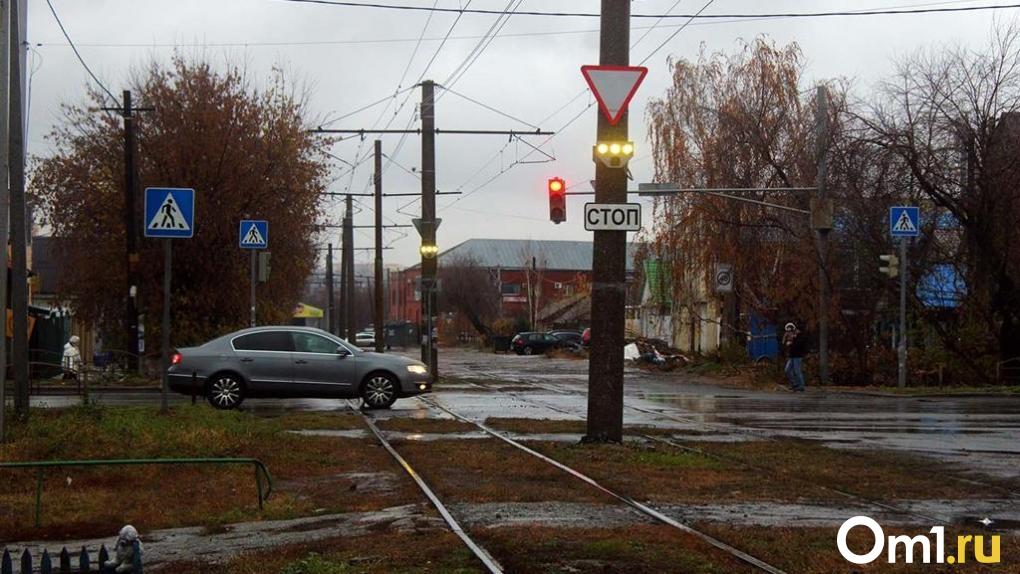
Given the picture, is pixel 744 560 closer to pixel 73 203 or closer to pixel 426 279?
pixel 426 279

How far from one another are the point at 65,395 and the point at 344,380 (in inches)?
254

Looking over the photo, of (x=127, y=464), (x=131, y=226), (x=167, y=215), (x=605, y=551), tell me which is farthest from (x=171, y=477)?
(x=131, y=226)

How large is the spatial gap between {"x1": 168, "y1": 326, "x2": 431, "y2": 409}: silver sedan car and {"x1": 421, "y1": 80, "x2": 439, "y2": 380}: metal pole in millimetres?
10308

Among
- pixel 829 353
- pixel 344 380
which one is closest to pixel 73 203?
pixel 344 380

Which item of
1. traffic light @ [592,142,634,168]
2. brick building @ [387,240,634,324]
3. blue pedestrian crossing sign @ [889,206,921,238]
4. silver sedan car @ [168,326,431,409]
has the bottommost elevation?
silver sedan car @ [168,326,431,409]

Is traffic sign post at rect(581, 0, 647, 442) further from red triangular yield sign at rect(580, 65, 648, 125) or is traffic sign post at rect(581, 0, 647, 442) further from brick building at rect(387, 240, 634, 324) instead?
brick building at rect(387, 240, 634, 324)

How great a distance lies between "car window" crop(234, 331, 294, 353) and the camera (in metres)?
21.0

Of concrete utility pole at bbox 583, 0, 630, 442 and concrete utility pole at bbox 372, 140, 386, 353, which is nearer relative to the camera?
concrete utility pole at bbox 583, 0, 630, 442

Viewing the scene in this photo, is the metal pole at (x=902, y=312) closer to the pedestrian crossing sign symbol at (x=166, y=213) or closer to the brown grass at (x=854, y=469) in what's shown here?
the brown grass at (x=854, y=469)

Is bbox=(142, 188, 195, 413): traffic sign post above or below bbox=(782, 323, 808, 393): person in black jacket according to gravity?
above

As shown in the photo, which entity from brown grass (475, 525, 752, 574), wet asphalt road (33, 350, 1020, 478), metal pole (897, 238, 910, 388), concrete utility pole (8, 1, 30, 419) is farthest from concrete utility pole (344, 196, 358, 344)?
brown grass (475, 525, 752, 574)

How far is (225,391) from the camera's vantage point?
2075cm

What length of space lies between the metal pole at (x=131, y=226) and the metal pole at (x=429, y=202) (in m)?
7.63

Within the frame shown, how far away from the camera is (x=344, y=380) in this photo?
21.2 meters
